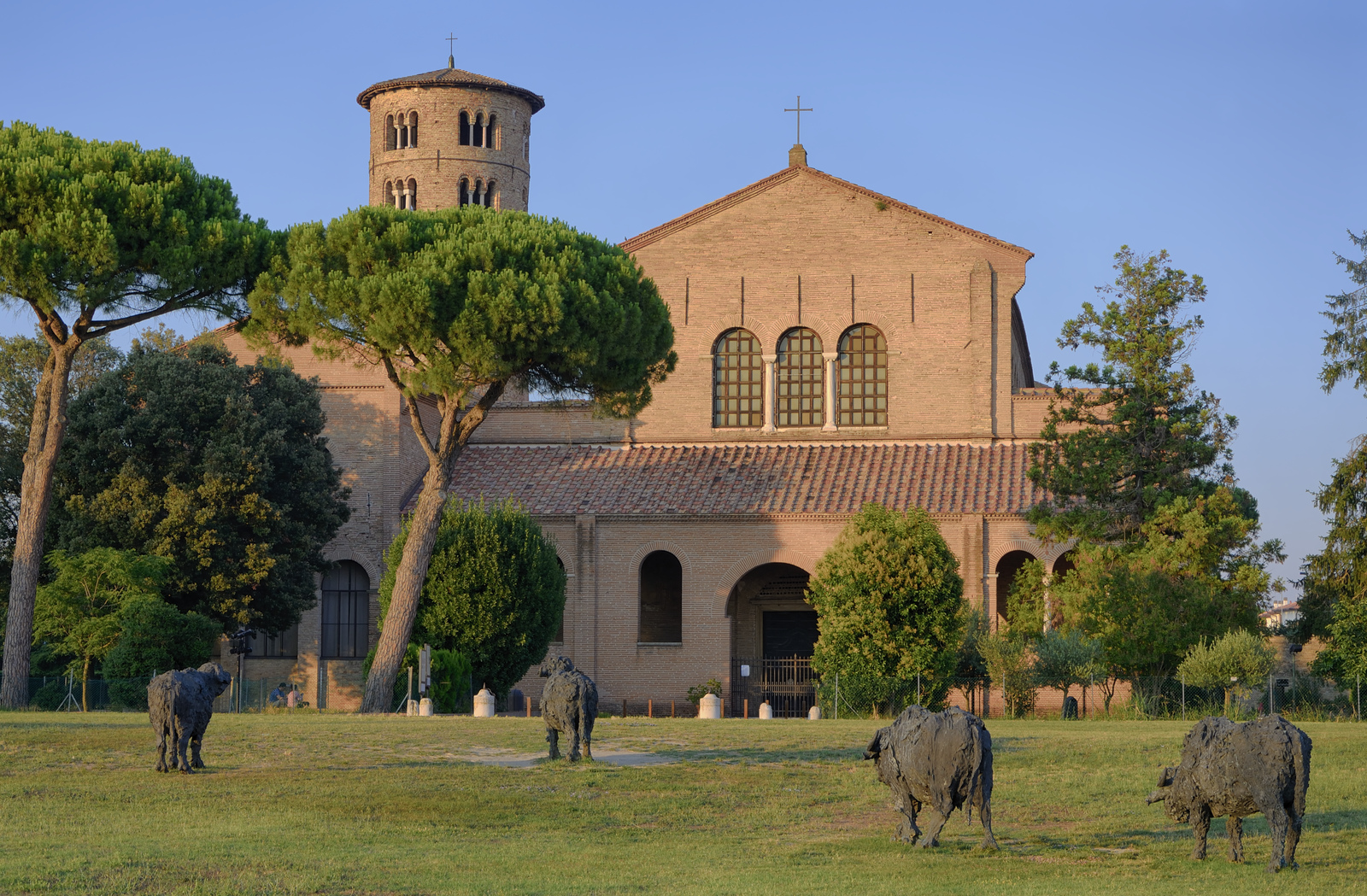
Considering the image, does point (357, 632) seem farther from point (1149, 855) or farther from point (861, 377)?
point (1149, 855)

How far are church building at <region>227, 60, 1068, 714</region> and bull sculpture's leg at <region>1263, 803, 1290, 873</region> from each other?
24.1m

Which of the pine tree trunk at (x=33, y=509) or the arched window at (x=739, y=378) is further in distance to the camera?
the arched window at (x=739, y=378)

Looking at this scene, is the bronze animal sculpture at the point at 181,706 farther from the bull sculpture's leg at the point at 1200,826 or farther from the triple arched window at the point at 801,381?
the triple arched window at the point at 801,381

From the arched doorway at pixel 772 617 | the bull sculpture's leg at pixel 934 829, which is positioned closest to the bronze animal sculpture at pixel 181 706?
the bull sculpture's leg at pixel 934 829

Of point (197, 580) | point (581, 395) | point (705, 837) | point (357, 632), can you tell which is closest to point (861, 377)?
point (581, 395)

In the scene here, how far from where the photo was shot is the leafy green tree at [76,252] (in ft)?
84.7

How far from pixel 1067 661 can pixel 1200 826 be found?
57.8 ft

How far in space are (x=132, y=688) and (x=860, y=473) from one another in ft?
55.9

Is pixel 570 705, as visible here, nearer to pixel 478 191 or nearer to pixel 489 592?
pixel 489 592

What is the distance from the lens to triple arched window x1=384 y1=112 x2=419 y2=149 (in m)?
56.8

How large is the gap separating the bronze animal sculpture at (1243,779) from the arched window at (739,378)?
2775 cm

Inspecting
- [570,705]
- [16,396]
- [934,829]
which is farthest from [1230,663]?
[16,396]

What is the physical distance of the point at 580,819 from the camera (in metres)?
14.2

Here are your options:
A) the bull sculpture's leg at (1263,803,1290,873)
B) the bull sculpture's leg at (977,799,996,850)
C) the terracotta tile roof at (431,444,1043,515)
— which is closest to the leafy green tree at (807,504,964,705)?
the terracotta tile roof at (431,444,1043,515)
